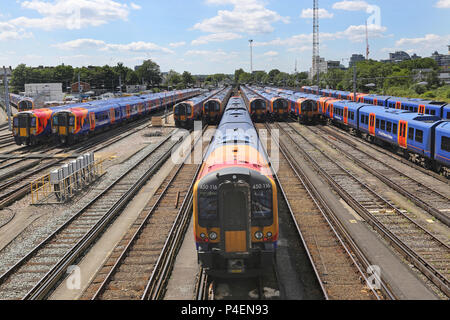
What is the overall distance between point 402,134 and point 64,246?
20.4 metres

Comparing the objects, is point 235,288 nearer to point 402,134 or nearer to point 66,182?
point 66,182

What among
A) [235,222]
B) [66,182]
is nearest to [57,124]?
[66,182]

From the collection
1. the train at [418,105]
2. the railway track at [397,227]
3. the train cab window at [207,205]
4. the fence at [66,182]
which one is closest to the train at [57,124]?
the fence at [66,182]

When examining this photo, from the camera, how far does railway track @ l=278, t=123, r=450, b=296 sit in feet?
35.2

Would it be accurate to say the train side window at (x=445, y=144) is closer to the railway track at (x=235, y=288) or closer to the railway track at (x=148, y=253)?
the railway track at (x=148, y=253)

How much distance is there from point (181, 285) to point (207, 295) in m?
1.10

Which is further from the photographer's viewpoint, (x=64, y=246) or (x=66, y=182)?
(x=66, y=182)

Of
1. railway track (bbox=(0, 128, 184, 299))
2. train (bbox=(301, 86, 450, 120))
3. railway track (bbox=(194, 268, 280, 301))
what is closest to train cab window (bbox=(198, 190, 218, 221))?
railway track (bbox=(194, 268, 280, 301))

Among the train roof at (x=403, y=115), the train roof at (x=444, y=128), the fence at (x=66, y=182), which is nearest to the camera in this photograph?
the fence at (x=66, y=182)

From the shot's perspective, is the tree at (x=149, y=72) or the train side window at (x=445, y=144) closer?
the train side window at (x=445, y=144)

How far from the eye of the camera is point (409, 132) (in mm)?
22859

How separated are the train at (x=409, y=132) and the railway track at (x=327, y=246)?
703 cm

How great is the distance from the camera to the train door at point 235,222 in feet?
30.4

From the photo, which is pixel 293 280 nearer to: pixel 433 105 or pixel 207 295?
pixel 207 295
